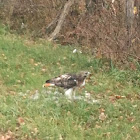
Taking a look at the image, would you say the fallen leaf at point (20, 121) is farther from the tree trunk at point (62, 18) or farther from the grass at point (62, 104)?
the tree trunk at point (62, 18)

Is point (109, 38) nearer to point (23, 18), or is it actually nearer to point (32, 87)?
point (32, 87)

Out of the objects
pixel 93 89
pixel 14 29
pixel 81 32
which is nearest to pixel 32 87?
pixel 93 89

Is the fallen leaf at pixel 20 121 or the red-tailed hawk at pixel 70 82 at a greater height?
the red-tailed hawk at pixel 70 82

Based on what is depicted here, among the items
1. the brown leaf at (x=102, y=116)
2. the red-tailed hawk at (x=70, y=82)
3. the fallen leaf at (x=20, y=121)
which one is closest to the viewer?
the fallen leaf at (x=20, y=121)

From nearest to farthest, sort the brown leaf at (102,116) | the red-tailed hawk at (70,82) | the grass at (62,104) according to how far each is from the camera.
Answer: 1. the grass at (62,104)
2. the brown leaf at (102,116)
3. the red-tailed hawk at (70,82)

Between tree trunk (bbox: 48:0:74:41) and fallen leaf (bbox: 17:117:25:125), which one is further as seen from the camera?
tree trunk (bbox: 48:0:74:41)

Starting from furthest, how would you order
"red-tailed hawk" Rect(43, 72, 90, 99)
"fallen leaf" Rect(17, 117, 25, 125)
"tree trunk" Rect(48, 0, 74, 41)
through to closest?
"tree trunk" Rect(48, 0, 74, 41)
"red-tailed hawk" Rect(43, 72, 90, 99)
"fallen leaf" Rect(17, 117, 25, 125)

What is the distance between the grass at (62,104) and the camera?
20.1 ft

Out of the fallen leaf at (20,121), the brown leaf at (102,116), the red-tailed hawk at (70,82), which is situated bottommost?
the brown leaf at (102,116)

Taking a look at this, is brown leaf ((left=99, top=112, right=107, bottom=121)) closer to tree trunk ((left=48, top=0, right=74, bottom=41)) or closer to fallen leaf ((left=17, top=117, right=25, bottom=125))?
fallen leaf ((left=17, top=117, right=25, bottom=125))

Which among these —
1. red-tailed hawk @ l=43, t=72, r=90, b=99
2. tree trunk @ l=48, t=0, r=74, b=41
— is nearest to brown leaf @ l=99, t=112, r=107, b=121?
red-tailed hawk @ l=43, t=72, r=90, b=99

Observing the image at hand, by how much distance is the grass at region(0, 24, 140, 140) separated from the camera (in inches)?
241

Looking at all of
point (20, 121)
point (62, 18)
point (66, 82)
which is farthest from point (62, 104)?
point (62, 18)

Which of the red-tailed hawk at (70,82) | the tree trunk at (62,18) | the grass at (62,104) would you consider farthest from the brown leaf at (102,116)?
the tree trunk at (62,18)
